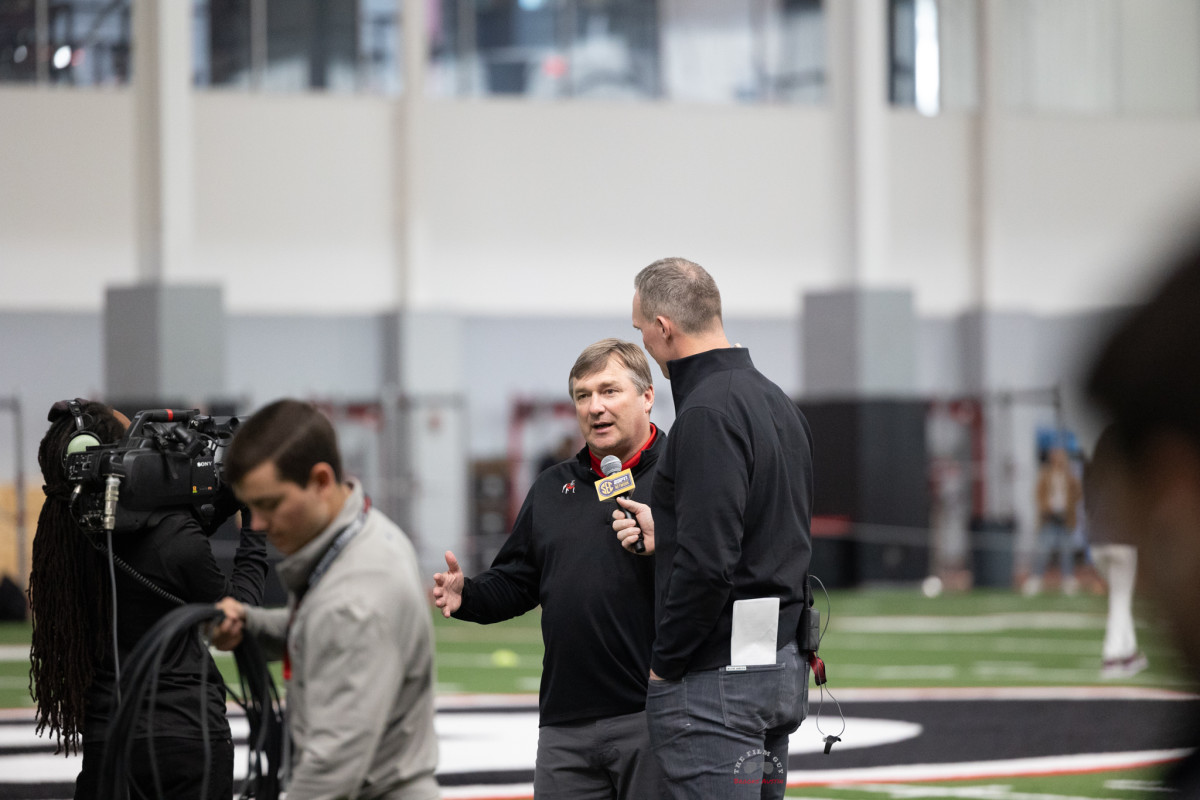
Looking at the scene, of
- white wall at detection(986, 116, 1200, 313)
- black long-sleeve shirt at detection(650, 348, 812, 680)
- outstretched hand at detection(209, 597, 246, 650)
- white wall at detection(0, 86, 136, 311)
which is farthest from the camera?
white wall at detection(986, 116, 1200, 313)

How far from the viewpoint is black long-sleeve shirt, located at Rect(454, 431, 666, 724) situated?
4.61m

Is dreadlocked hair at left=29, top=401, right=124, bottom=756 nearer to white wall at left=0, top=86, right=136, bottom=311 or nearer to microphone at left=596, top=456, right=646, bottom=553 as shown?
microphone at left=596, top=456, right=646, bottom=553

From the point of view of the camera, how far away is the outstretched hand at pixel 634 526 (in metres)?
4.47

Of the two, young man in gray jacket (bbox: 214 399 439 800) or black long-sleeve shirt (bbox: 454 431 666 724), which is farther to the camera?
black long-sleeve shirt (bbox: 454 431 666 724)

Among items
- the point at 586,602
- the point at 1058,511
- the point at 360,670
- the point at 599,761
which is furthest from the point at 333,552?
the point at 1058,511

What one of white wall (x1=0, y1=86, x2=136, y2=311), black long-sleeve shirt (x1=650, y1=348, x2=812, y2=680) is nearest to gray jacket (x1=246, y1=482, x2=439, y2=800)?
black long-sleeve shirt (x1=650, y1=348, x2=812, y2=680)

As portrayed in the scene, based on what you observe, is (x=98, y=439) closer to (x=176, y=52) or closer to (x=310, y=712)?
(x=310, y=712)

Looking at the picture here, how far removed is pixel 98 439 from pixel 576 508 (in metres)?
1.51

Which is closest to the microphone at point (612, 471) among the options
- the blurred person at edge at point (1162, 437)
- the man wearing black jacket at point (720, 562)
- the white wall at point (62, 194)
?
the man wearing black jacket at point (720, 562)

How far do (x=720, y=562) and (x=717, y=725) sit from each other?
470 mm

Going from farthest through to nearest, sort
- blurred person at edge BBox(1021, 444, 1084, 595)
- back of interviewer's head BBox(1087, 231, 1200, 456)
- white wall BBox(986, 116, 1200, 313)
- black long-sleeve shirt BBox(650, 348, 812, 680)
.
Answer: white wall BBox(986, 116, 1200, 313) → blurred person at edge BBox(1021, 444, 1084, 595) → black long-sleeve shirt BBox(650, 348, 812, 680) → back of interviewer's head BBox(1087, 231, 1200, 456)

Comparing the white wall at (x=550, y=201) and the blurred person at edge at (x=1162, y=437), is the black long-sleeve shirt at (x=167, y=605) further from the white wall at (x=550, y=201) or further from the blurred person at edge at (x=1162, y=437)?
the white wall at (x=550, y=201)

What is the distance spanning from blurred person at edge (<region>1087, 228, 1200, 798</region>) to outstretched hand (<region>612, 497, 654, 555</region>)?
2839 mm

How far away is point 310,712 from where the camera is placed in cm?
316
